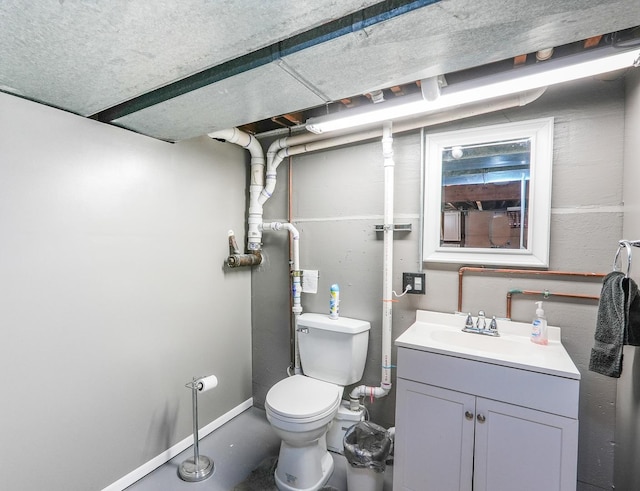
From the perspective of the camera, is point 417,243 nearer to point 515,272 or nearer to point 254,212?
point 515,272

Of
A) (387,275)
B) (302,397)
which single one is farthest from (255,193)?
(302,397)

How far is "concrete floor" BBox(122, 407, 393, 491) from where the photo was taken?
1773 millimetres

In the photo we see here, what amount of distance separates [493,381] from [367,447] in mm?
790

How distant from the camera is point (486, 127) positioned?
5.69 ft

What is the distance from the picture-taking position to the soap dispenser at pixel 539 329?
5.11 ft

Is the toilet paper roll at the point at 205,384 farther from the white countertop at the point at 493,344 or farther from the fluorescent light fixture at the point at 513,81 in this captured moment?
the fluorescent light fixture at the point at 513,81

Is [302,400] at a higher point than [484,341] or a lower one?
lower

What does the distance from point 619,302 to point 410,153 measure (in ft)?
4.16

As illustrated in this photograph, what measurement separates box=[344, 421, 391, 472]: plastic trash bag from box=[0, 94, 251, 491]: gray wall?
3.71 feet

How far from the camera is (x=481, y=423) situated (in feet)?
4.50

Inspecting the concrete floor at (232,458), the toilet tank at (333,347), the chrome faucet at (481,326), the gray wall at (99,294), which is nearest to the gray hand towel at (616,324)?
the chrome faucet at (481,326)

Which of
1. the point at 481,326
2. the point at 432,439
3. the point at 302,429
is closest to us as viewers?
the point at 432,439

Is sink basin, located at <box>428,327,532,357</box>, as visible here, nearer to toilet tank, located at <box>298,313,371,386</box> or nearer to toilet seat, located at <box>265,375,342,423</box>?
toilet tank, located at <box>298,313,371,386</box>

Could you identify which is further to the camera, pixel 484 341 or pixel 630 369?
pixel 484 341
